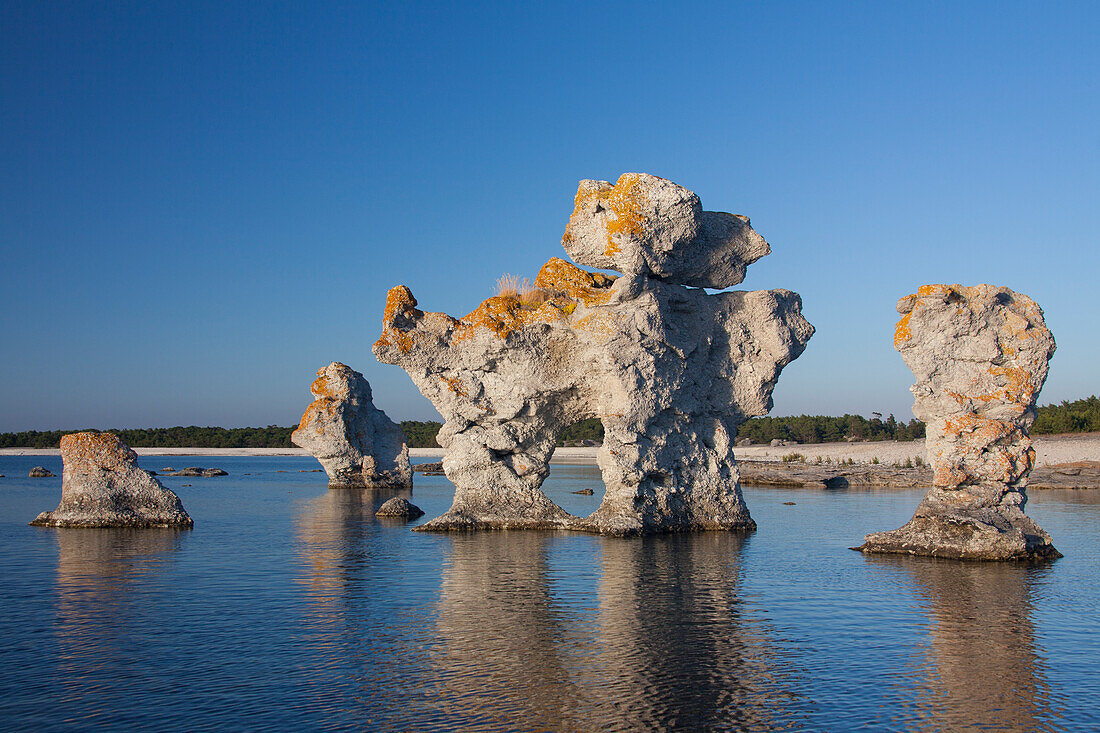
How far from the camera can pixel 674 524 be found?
2473 centimetres

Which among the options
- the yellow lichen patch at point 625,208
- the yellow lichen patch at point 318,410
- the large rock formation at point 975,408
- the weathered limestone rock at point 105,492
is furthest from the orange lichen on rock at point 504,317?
the yellow lichen patch at point 318,410

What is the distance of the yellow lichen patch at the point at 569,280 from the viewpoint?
25.9 m

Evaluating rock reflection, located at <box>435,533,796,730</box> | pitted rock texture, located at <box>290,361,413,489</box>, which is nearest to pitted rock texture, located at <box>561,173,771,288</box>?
rock reflection, located at <box>435,533,796,730</box>

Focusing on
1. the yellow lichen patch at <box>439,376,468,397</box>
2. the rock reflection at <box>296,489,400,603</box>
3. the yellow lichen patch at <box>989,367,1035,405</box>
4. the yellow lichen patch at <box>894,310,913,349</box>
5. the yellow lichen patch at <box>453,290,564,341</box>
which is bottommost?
the rock reflection at <box>296,489,400,603</box>

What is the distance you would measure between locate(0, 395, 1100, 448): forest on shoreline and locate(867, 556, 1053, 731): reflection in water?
105 feet

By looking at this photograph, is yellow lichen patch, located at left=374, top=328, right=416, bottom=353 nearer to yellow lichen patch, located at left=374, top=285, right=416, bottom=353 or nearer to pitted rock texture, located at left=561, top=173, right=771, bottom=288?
yellow lichen patch, located at left=374, top=285, right=416, bottom=353

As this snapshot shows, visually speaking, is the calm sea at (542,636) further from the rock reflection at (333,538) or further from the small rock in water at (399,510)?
the small rock in water at (399,510)

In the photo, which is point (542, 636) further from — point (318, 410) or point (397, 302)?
point (318, 410)

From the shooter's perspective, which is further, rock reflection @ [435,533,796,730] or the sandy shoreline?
the sandy shoreline

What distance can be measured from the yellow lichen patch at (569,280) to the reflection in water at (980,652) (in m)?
Result: 12.2

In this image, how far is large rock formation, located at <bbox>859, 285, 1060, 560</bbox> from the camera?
19.6 metres

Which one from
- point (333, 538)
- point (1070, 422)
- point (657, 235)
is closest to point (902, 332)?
point (657, 235)

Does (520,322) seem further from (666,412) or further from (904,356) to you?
(904,356)

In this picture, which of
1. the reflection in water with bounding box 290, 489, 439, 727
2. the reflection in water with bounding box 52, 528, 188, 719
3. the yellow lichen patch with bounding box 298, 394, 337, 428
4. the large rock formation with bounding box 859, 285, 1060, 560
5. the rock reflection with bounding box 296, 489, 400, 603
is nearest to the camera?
the reflection in water with bounding box 290, 489, 439, 727
